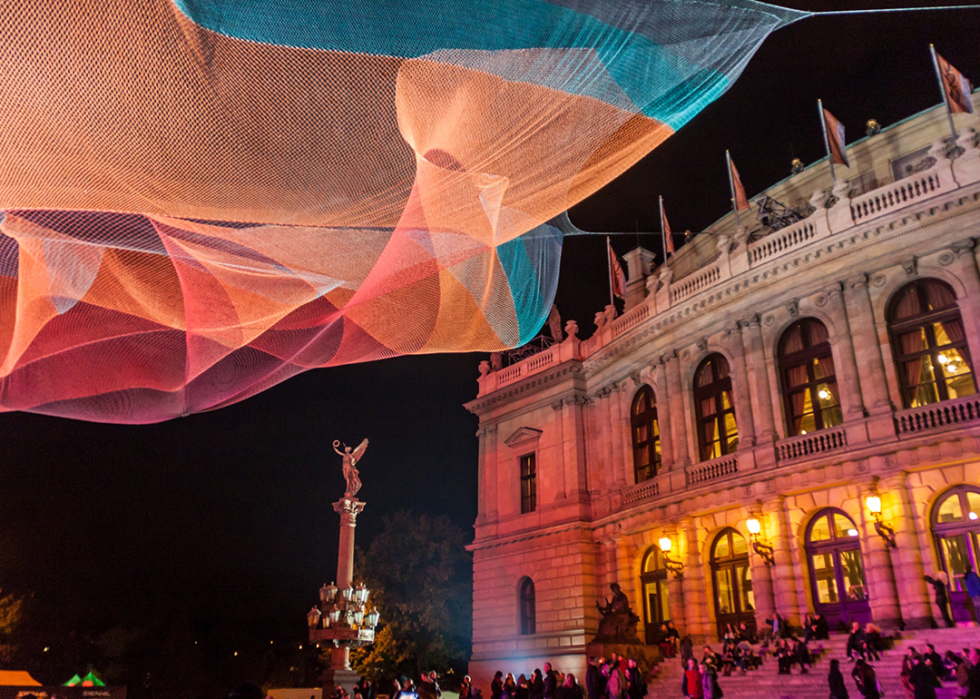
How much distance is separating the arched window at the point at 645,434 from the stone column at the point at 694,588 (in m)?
3.30

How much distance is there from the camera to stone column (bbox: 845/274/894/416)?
68.7ft

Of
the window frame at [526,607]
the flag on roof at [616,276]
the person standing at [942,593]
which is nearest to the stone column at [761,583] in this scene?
the person standing at [942,593]

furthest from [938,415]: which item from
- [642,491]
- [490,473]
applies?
[490,473]

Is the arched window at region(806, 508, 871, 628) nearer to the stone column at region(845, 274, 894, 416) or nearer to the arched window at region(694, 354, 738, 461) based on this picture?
the stone column at region(845, 274, 894, 416)

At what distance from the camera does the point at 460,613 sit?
3791cm

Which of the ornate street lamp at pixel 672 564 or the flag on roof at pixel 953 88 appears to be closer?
the flag on roof at pixel 953 88

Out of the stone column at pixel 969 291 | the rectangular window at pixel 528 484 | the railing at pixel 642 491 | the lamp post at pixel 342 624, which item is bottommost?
the lamp post at pixel 342 624

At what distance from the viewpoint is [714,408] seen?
26156 millimetres

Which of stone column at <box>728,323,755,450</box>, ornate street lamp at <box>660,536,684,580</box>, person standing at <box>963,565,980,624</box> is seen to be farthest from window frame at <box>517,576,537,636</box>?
person standing at <box>963,565,980,624</box>

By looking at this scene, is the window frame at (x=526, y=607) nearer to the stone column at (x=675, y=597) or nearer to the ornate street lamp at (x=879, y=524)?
the stone column at (x=675, y=597)

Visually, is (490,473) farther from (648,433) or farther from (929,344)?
(929,344)

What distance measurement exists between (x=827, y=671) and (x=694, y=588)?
7247 millimetres

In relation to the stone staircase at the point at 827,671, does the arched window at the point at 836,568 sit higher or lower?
higher

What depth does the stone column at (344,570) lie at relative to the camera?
22.0 m
